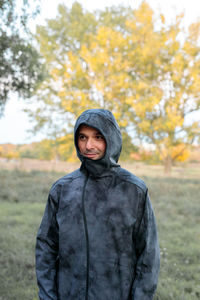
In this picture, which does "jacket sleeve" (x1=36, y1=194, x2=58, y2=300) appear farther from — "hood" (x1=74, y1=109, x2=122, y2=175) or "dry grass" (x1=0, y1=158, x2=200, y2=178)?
"dry grass" (x1=0, y1=158, x2=200, y2=178)

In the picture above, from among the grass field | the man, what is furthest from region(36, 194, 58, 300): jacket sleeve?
the grass field

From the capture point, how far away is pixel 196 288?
13.3 ft

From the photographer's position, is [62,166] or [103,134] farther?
[62,166]

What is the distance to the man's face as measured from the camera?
175 cm

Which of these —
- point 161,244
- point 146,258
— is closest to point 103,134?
point 146,258

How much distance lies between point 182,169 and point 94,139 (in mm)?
36425

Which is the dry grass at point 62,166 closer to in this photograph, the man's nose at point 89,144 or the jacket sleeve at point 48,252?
the jacket sleeve at point 48,252

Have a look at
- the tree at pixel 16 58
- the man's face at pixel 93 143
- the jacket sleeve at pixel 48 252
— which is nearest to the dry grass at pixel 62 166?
the tree at pixel 16 58

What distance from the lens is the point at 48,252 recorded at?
1799 millimetres

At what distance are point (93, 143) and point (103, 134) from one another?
0.31ft

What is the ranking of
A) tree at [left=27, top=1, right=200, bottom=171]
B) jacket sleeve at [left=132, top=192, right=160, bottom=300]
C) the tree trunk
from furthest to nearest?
the tree trunk, tree at [left=27, top=1, right=200, bottom=171], jacket sleeve at [left=132, top=192, right=160, bottom=300]

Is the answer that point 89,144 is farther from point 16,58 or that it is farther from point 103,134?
point 16,58

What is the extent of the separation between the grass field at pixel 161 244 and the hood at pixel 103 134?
2.76 m

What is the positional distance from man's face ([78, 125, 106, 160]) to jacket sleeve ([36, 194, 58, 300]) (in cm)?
40
